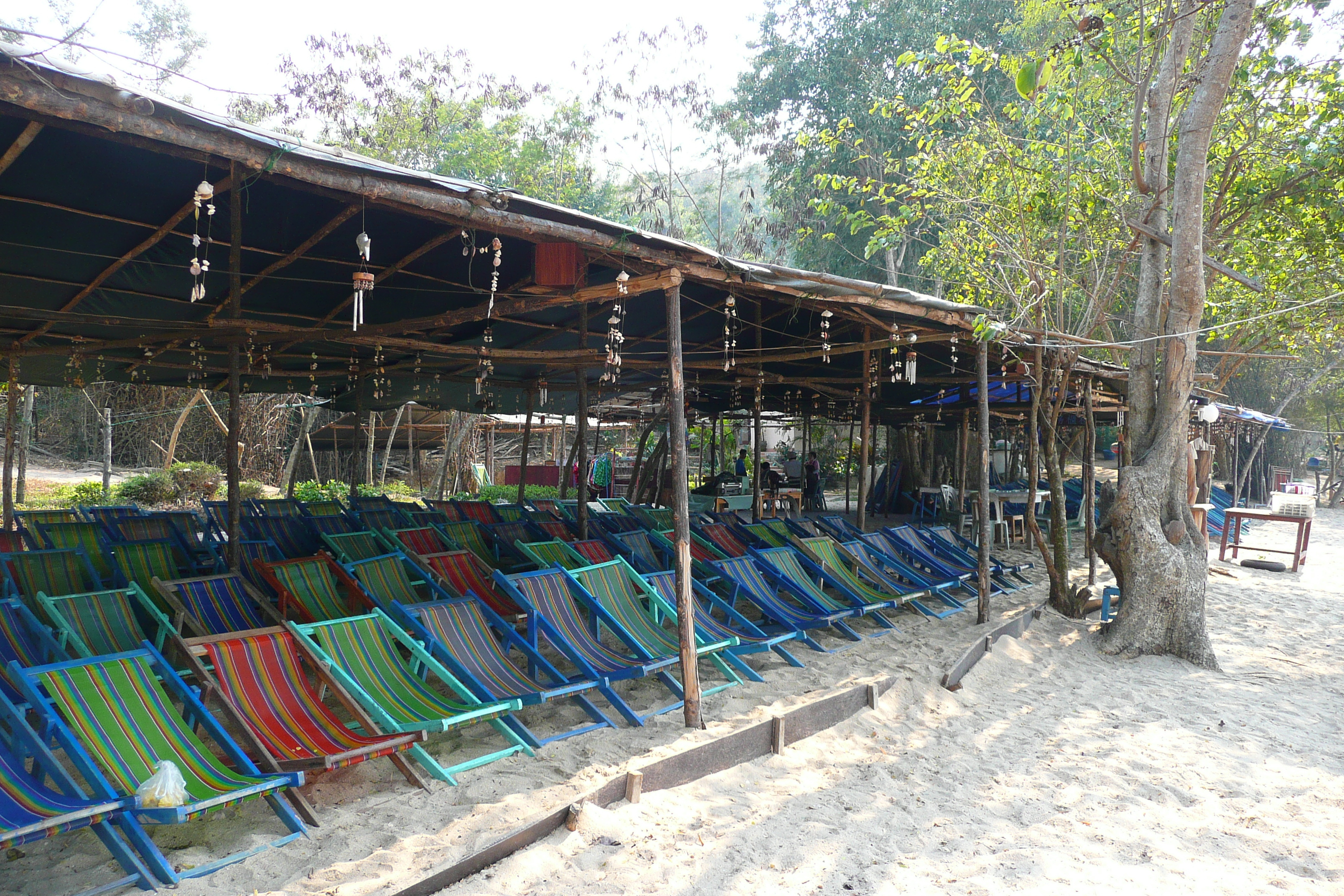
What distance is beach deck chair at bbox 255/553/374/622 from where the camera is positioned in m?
4.57

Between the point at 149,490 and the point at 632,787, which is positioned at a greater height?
the point at 149,490

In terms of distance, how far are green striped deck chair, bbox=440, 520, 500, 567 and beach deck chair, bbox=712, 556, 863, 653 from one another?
2.03 meters

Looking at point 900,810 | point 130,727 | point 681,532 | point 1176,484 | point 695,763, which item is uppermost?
point 1176,484

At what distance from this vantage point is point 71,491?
1314 centimetres

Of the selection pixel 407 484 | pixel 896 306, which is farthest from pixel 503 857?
pixel 407 484

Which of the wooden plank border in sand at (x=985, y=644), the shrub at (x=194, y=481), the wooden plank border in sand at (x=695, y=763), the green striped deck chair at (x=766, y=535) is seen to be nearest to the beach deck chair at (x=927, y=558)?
the wooden plank border in sand at (x=985, y=644)

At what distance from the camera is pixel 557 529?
23.9 ft

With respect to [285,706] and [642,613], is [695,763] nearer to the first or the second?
[642,613]

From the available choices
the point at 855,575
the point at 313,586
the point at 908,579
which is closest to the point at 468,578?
the point at 313,586

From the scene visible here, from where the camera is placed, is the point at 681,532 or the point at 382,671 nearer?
the point at 382,671

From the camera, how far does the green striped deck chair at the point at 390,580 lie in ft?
→ 16.4

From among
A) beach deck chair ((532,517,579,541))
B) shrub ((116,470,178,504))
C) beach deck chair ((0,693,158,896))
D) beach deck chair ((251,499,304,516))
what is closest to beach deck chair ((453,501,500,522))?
beach deck chair ((532,517,579,541))

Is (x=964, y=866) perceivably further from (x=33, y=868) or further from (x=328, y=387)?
(x=328, y=387)

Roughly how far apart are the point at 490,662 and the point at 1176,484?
18.1ft
